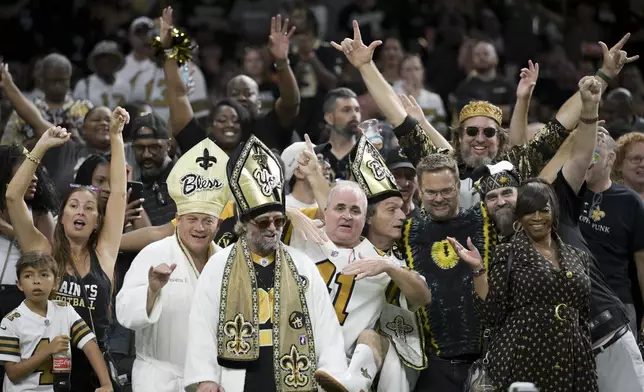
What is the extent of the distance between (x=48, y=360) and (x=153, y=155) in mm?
2551

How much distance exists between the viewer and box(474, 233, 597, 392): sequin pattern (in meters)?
7.85

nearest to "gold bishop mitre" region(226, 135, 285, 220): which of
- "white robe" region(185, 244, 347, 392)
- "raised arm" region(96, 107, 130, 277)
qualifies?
"white robe" region(185, 244, 347, 392)

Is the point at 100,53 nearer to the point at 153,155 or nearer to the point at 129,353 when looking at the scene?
the point at 153,155

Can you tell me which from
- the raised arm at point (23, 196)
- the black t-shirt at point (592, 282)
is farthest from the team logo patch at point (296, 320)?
the black t-shirt at point (592, 282)

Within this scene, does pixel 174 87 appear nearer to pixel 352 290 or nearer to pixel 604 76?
pixel 352 290

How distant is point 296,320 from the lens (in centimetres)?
785

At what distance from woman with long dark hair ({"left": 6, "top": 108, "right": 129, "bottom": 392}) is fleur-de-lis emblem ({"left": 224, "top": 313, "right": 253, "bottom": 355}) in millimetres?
1075

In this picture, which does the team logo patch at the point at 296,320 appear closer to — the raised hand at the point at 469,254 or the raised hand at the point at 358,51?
the raised hand at the point at 469,254

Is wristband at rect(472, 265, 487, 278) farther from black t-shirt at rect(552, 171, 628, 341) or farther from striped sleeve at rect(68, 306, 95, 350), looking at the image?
striped sleeve at rect(68, 306, 95, 350)

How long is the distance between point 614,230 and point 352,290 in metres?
2.10

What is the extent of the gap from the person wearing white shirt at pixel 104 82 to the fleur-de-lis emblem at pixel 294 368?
6096 millimetres

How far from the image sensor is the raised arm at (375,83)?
9328mm

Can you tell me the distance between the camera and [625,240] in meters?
9.42

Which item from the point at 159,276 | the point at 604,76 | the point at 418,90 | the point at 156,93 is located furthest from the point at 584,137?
the point at 156,93
